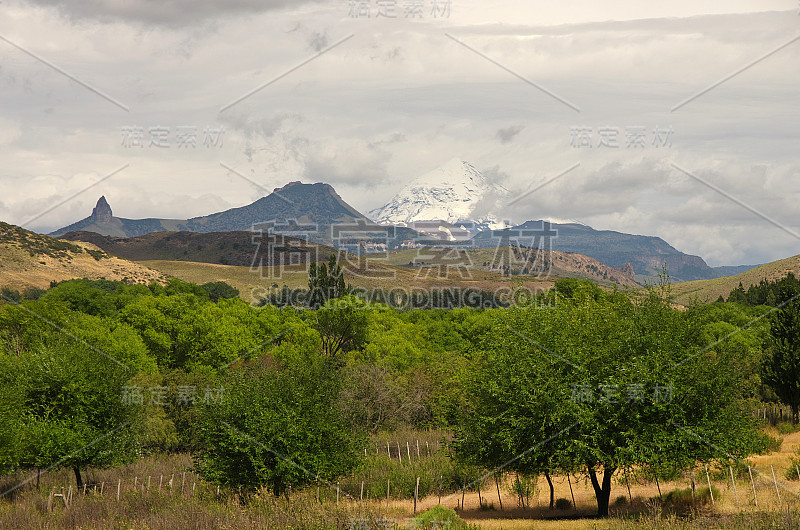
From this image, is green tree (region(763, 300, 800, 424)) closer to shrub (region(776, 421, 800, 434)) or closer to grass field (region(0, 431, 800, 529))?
shrub (region(776, 421, 800, 434))

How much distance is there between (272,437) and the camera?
25938 millimetres

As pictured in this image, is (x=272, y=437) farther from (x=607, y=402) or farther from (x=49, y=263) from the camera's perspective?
(x=49, y=263)

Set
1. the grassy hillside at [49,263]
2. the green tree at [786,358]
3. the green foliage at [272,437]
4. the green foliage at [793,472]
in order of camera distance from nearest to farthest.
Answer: the green foliage at [272,437]
the green foliage at [793,472]
the green tree at [786,358]
the grassy hillside at [49,263]

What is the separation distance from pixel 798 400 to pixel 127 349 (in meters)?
56.4

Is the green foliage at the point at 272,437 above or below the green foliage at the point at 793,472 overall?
above

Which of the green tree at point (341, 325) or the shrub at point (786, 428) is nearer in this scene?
the shrub at point (786, 428)

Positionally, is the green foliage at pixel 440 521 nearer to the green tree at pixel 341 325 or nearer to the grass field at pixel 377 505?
the grass field at pixel 377 505

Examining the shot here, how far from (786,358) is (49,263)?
168505 millimetres

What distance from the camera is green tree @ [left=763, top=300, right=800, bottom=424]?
152 feet

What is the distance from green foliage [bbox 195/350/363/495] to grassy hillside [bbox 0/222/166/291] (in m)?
132

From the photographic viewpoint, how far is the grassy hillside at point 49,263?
14675 cm

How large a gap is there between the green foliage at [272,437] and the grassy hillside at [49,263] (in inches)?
5197

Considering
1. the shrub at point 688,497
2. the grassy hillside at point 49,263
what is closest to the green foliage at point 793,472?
the shrub at point 688,497

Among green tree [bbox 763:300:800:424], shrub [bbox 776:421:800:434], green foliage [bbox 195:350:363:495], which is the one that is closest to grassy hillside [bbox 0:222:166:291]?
green foliage [bbox 195:350:363:495]
